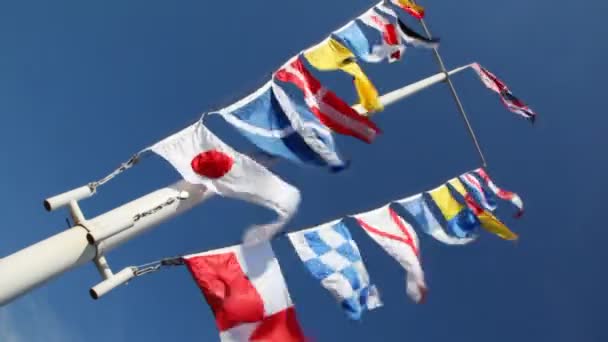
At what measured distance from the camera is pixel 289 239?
1391cm

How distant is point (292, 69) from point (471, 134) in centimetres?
1048

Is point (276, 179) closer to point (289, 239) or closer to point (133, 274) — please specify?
point (289, 239)

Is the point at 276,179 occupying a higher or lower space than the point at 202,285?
higher

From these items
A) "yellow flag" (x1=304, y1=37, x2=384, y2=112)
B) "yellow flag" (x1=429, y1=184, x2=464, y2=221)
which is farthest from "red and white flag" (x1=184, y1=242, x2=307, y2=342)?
"yellow flag" (x1=429, y1=184, x2=464, y2=221)

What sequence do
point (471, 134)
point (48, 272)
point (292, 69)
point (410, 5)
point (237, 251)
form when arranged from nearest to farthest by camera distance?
point (48, 272)
point (237, 251)
point (292, 69)
point (410, 5)
point (471, 134)

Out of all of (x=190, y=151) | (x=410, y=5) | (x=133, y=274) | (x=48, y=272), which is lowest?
(x=133, y=274)

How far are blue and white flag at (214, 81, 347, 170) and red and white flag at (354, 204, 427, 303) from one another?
8.13ft

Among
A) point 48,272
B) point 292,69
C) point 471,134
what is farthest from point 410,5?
point 48,272

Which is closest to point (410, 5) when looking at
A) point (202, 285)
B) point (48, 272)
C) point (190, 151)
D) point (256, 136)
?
point (256, 136)

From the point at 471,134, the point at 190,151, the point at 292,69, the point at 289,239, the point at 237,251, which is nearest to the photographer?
the point at 237,251

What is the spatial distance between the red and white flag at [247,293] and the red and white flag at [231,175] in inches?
17.4

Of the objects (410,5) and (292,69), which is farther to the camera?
(410,5)

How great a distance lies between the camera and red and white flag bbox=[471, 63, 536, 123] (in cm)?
2252

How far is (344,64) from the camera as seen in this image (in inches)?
684
